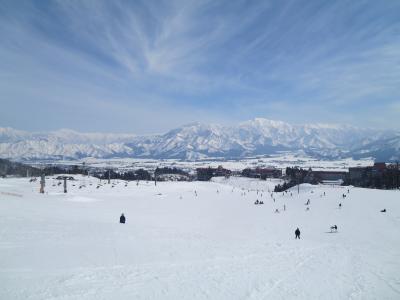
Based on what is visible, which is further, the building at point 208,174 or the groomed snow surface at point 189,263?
the building at point 208,174

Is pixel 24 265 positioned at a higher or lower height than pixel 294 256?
higher

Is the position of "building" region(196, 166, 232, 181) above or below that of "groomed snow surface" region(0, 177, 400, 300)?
above

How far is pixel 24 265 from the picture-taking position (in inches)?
569

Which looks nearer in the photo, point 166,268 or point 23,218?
point 166,268

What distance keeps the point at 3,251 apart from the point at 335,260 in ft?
57.4

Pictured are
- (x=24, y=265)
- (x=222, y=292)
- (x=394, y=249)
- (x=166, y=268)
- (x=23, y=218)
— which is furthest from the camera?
(x=23, y=218)

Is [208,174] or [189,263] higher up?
[208,174]

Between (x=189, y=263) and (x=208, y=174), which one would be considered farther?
(x=208, y=174)

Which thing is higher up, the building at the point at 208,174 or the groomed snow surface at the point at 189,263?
the building at the point at 208,174

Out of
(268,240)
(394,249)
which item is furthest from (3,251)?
(394,249)

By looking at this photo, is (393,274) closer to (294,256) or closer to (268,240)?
(294,256)

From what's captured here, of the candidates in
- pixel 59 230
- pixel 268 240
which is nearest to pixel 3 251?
pixel 59 230

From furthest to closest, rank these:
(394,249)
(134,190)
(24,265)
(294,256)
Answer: (134,190), (394,249), (294,256), (24,265)

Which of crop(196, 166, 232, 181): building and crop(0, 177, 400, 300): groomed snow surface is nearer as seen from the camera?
crop(0, 177, 400, 300): groomed snow surface
